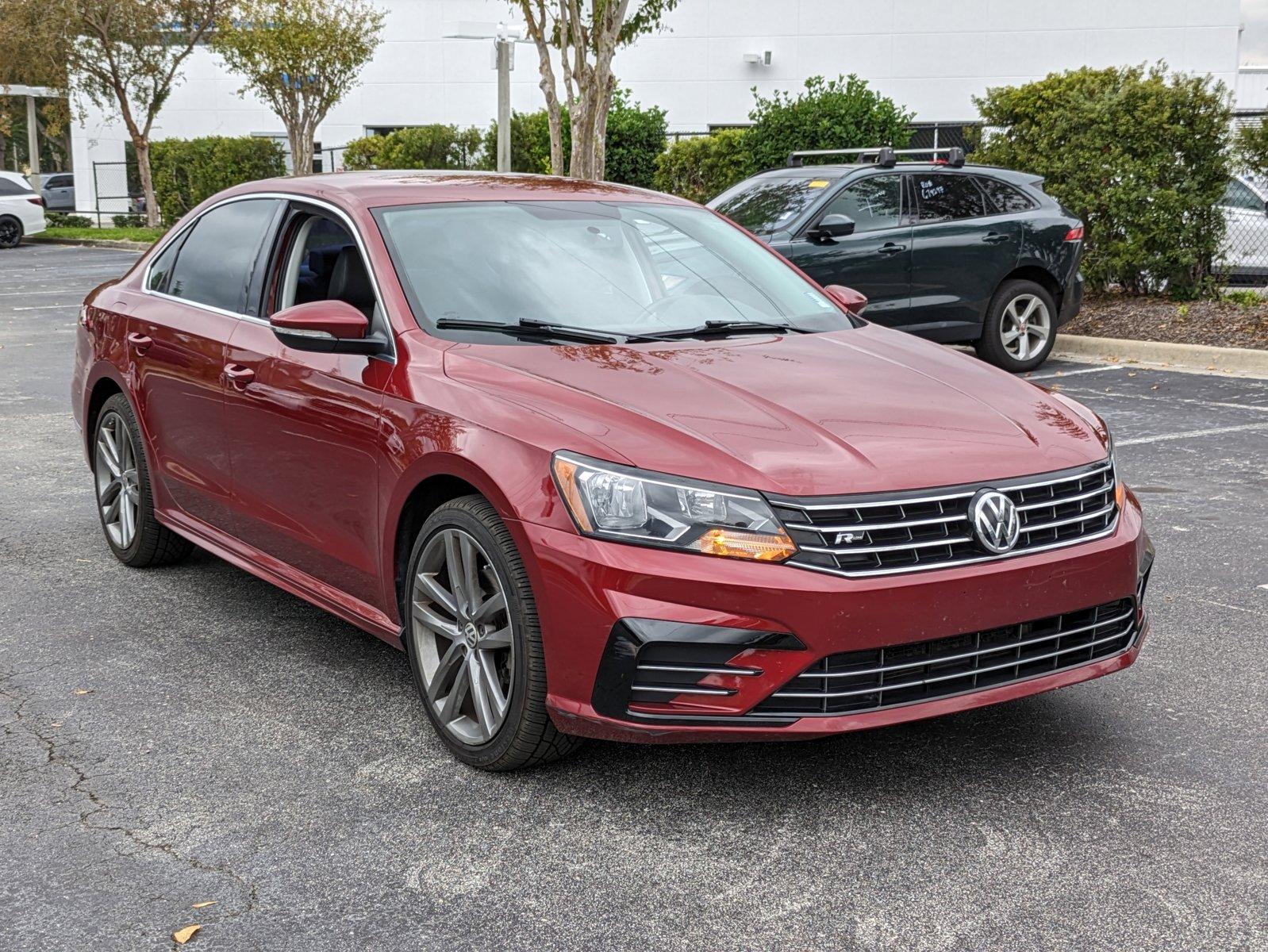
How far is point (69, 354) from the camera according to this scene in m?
13.8

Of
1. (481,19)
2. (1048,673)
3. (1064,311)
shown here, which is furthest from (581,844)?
A: (481,19)

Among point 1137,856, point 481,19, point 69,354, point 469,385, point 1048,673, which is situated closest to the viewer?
point 1137,856

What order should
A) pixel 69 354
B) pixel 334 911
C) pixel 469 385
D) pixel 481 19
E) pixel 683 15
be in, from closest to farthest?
pixel 334 911
pixel 469 385
pixel 69 354
pixel 683 15
pixel 481 19

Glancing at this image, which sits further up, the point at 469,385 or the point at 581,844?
the point at 469,385

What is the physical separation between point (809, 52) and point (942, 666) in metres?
30.1

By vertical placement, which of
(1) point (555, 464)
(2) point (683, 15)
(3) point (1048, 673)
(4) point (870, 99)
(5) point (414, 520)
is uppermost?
(2) point (683, 15)

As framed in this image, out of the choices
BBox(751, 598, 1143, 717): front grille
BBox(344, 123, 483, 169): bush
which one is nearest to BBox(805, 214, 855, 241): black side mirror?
BBox(751, 598, 1143, 717): front grille

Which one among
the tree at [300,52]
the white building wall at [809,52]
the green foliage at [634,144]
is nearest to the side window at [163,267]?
the green foliage at [634,144]

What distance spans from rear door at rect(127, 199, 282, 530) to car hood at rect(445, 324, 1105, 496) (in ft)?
4.60

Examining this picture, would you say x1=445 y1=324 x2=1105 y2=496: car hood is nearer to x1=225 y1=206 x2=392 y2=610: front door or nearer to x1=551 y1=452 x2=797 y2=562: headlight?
x1=551 y1=452 x2=797 y2=562: headlight

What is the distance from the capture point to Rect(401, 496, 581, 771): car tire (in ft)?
12.3

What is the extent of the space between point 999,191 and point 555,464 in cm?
970

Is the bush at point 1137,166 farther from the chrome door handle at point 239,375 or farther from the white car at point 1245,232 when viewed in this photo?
the chrome door handle at point 239,375

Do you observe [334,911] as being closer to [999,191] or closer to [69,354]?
[999,191]
